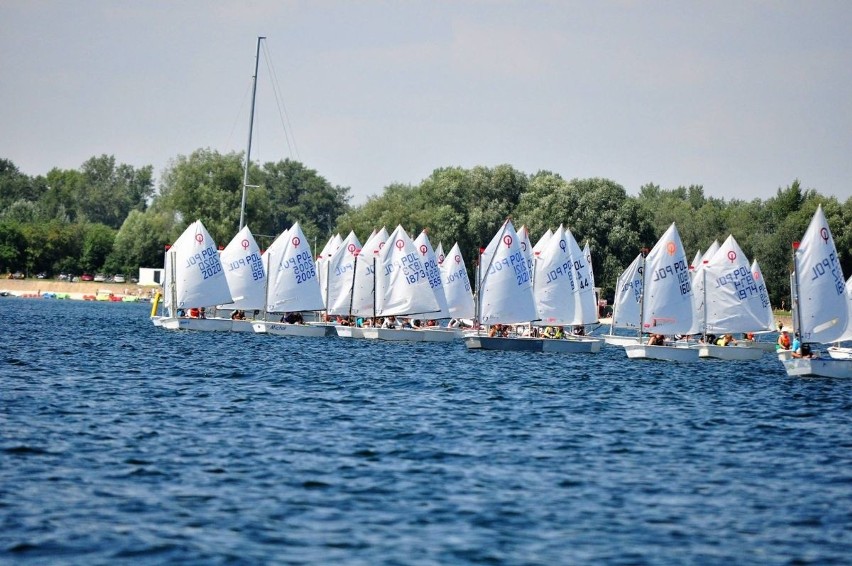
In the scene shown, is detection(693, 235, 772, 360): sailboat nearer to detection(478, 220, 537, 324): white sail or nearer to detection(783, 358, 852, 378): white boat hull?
detection(478, 220, 537, 324): white sail

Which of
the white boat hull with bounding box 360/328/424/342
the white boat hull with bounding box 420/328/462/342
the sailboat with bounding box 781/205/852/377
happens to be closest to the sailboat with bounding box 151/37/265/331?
the white boat hull with bounding box 360/328/424/342

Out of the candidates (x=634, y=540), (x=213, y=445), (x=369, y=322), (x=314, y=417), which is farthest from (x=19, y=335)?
(x=634, y=540)

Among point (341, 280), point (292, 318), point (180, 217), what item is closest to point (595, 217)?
point (341, 280)

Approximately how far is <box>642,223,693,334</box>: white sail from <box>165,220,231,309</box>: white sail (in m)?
22.7

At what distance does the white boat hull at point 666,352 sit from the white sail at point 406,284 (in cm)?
1410

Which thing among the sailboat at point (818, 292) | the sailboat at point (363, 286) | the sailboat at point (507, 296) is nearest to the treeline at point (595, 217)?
the sailboat at point (363, 286)

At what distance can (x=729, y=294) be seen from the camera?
56906 millimetres

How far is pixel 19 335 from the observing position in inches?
2216

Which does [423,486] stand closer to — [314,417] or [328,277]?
[314,417]

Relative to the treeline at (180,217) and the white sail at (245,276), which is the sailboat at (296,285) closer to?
the white sail at (245,276)

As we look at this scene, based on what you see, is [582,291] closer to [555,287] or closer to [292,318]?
[555,287]

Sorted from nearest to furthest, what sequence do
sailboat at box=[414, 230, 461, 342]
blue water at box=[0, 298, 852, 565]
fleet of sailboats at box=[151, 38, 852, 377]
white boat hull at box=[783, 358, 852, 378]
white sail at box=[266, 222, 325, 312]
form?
blue water at box=[0, 298, 852, 565], white boat hull at box=[783, 358, 852, 378], fleet of sailboats at box=[151, 38, 852, 377], sailboat at box=[414, 230, 461, 342], white sail at box=[266, 222, 325, 312]

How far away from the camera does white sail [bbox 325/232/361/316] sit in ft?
230

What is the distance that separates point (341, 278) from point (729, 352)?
943 inches
